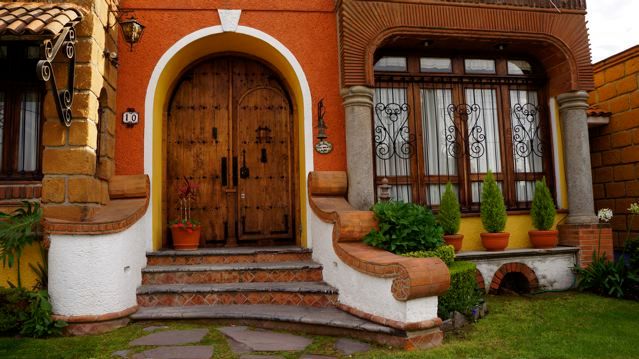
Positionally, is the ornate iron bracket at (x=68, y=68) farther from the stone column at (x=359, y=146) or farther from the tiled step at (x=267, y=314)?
the stone column at (x=359, y=146)

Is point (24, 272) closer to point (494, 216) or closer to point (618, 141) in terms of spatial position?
point (494, 216)

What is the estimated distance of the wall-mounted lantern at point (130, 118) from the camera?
6.20 m

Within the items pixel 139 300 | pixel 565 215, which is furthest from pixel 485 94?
pixel 139 300

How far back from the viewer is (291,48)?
659 cm

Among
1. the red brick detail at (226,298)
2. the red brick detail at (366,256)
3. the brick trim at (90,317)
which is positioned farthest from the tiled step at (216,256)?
the brick trim at (90,317)

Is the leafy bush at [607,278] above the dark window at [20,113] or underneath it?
underneath

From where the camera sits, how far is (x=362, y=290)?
4770 mm

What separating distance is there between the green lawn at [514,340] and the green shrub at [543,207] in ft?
4.64

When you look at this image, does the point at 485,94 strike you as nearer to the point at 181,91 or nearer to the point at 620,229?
the point at 620,229

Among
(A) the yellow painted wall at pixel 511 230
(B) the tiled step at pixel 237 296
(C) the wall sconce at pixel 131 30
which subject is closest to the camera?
(B) the tiled step at pixel 237 296

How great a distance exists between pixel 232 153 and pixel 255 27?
71.6 inches

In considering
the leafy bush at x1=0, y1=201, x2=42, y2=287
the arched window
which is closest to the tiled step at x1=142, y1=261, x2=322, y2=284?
the leafy bush at x1=0, y1=201, x2=42, y2=287

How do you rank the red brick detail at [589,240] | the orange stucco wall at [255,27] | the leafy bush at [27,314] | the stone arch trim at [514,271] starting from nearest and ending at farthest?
the leafy bush at [27,314] < the orange stucco wall at [255,27] < the stone arch trim at [514,271] < the red brick detail at [589,240]

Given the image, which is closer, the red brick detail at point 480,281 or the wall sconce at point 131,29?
Answer: the wall sconce at point 131,29
